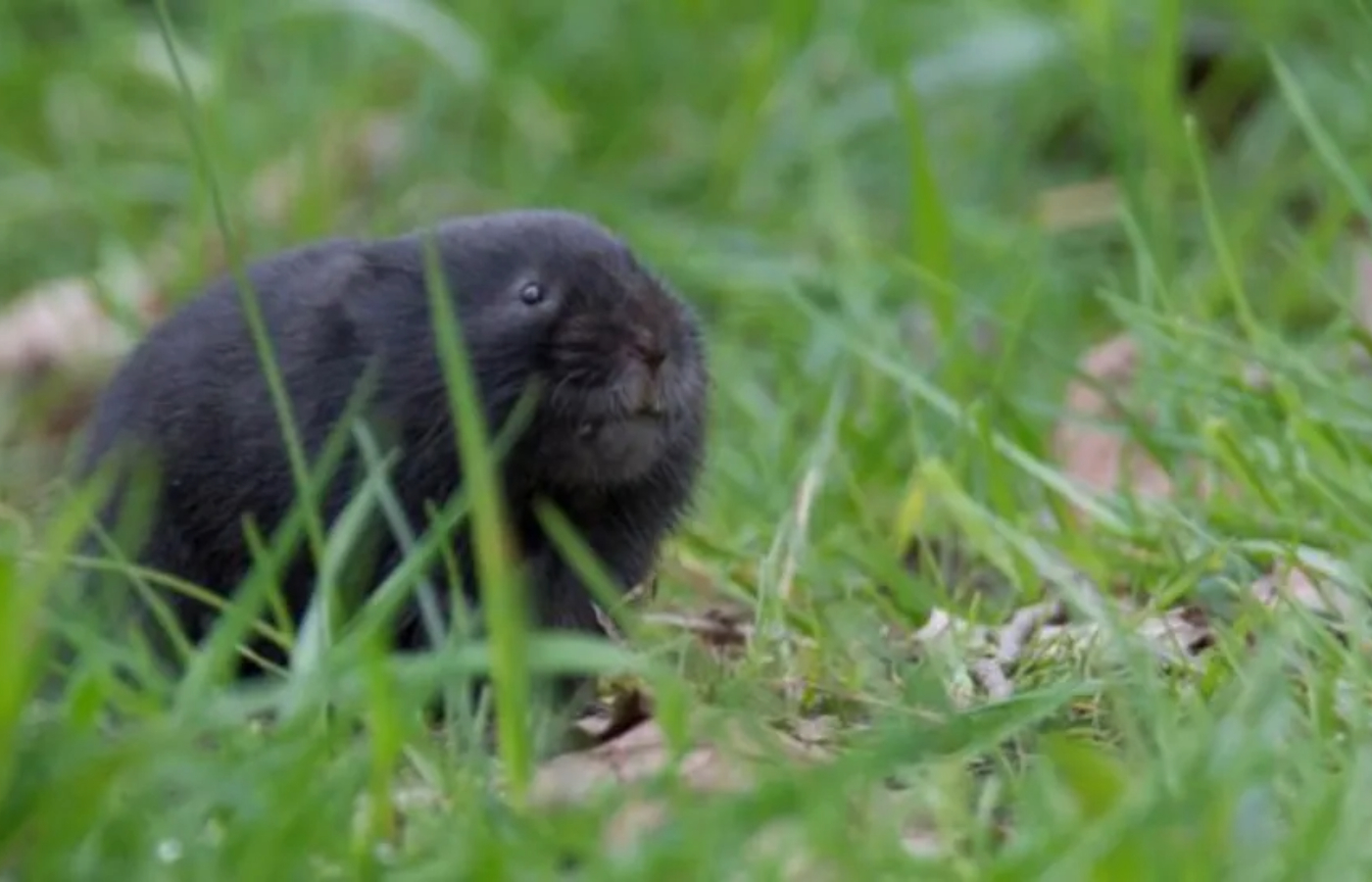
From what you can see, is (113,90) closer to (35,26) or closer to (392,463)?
(35,26)

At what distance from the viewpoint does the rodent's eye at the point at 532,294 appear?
158 inches

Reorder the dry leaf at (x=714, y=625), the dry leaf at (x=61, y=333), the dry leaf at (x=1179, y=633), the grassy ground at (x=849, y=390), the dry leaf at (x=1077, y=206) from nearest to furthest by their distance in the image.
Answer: the grassy ground at (x=849, y=390) < the dry leaf at (x=1179, y=633) < the dry leaf at (x=714, y=625) < the dry leaf at (x=61, y=333) < the dry leaf at (x=1077, y=206)

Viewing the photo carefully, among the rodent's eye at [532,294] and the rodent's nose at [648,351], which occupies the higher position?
the rodent's eye at [532,294]

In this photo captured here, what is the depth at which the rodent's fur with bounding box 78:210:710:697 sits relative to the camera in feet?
13.1

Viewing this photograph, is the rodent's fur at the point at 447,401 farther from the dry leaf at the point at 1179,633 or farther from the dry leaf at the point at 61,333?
the dry leaf at the point at 61,333

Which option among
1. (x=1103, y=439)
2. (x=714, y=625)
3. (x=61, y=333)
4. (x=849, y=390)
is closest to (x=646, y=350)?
(x=714, y=625)

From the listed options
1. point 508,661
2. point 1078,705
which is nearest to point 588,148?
point 1078,705

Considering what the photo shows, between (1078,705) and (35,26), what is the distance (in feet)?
16.7

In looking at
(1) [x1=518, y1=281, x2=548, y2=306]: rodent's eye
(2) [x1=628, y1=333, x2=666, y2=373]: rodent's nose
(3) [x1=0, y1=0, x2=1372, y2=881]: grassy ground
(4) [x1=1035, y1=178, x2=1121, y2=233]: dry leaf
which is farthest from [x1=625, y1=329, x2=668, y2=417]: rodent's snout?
(4) [x1=1035, y1=178, x2=1121, y2=233]: dry leaf

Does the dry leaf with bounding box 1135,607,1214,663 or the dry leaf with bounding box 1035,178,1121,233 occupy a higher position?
the dry leaf with bounding box 1135,607,1214,663

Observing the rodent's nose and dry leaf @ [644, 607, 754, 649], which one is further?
dry leaf @ [644, 607, 754, 649]

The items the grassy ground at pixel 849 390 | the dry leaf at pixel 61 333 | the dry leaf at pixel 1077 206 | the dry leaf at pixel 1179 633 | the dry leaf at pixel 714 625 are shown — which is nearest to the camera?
the grassy ground at pixel 849 390

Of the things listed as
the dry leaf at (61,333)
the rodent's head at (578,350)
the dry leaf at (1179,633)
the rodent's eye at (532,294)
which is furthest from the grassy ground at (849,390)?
the rodent's eye at (532,294)

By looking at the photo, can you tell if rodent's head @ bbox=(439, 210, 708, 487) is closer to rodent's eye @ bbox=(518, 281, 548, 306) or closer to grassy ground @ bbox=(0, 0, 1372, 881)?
rodent's eye @ bbox=(518, 281, 548, 306)
